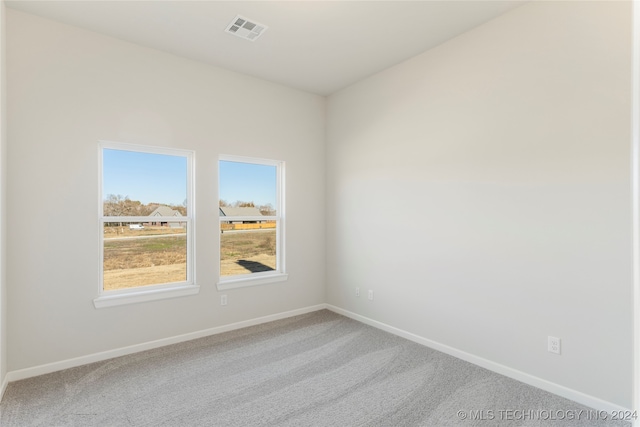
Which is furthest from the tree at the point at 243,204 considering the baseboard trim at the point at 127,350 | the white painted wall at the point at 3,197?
the white painted wall at the point at 3,197

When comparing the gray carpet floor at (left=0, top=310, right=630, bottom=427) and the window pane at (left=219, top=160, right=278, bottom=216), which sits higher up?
the window pane at (left=219, top=160, right=278, bottom=216)

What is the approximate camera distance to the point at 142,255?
3305 mm

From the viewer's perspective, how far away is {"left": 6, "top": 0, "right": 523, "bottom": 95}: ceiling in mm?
2594

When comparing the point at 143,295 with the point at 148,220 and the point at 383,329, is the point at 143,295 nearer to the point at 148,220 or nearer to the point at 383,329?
the point at 148,220

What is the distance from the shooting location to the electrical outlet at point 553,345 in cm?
243

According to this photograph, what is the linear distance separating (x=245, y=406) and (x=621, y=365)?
2.57 meters

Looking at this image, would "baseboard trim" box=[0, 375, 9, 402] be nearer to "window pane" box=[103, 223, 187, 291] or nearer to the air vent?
"window pane" box=[103, 223, 187, 291]

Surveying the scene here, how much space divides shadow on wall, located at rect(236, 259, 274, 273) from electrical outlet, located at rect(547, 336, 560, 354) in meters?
3.00

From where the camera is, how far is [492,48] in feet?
9.16

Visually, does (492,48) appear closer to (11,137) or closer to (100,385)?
(11,137)

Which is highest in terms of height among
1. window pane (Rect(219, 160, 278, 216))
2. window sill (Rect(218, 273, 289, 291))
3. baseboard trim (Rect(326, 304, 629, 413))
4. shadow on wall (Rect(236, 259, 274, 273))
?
window pane (Rect(219, 160, 278, 216))

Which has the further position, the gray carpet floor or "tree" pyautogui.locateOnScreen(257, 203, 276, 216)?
"tree" pyautogui.locateOnScreen(257, 203, 276, 216)

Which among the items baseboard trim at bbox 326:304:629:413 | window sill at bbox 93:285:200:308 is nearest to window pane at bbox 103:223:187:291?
window sill at bbox 93:285:200:308

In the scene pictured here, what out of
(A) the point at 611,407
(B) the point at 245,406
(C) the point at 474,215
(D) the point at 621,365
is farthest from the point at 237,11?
(A) the point at 611,407
